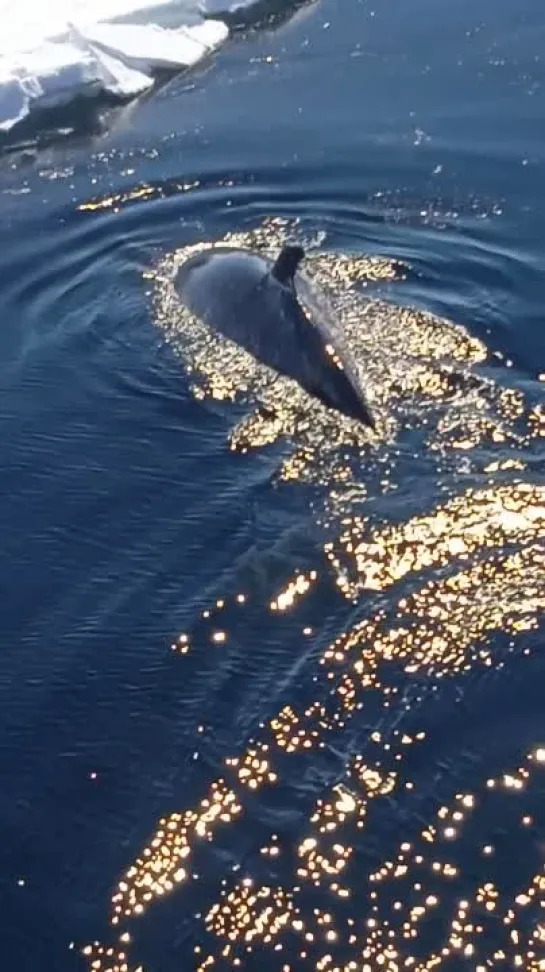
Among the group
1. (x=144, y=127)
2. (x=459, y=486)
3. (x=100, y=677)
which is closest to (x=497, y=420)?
(x=459, y=486)

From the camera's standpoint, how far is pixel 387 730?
10.3 m

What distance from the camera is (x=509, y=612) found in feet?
36.3

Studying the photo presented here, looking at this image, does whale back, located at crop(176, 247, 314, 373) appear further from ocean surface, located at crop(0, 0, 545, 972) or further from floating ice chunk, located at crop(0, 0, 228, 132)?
floating ice chunk, located at crop(0, 0, 228, 132)

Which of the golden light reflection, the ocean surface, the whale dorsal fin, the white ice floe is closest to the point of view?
the golden light reflection

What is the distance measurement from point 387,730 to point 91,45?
14.3 metres

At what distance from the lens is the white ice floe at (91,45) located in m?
20.7

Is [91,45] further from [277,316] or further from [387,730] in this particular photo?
[387,730]

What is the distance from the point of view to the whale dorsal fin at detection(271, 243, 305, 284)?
47.5ft

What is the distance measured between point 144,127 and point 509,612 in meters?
11.2

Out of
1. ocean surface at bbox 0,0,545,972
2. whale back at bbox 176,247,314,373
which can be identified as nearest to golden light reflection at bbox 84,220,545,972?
ocean surface at bbox 0,0,545,972

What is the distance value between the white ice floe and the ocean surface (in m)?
2.06

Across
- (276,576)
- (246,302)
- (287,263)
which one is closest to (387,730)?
(276,576)

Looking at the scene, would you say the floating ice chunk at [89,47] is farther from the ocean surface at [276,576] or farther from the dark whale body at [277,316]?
the dark whale body at [277,316]

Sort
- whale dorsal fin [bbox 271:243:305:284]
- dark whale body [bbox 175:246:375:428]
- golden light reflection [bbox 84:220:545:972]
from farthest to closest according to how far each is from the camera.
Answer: whale dorsal fin [bbox 271:243:305:284] < dark whale body [bbox 175:246:375:428] < golden light reflection [bbox 84:220:545:972]
